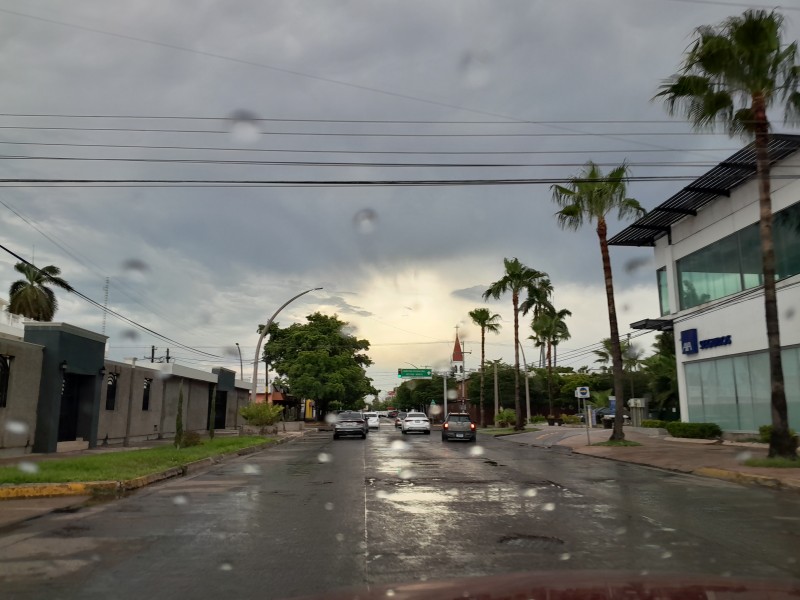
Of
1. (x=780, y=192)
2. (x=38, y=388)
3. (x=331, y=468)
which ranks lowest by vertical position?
(x=331, y=468)

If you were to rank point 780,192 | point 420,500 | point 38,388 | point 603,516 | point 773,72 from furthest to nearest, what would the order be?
point 780,192
point 38,388
point 773,72
point 420,500
point 603,516

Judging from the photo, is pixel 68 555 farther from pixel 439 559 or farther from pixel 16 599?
pixel 439 559

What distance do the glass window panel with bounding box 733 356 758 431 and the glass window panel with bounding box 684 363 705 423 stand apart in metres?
3.02

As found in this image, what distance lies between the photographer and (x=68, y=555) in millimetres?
6824

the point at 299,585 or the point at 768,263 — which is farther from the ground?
the point at 768,263

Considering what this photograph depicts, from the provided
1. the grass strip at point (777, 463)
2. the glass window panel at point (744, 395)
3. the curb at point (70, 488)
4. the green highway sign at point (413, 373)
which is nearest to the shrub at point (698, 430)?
the glass window panel at point (744, 395)

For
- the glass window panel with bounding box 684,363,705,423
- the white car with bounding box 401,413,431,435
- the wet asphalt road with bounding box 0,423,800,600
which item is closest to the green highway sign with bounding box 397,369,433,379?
the white car with bounding box 401,413,431,435

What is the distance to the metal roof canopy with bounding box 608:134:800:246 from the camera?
21.8 meters

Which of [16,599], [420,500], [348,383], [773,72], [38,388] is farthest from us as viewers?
[348,383]

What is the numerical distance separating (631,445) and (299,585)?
2202 centimetres

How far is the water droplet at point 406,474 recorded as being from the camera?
575 inches

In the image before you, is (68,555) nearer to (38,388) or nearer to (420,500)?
(420,500)

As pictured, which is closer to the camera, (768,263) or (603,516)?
(603,516)

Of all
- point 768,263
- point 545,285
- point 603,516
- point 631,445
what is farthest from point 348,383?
point 603,516
